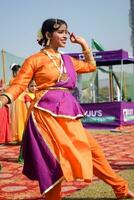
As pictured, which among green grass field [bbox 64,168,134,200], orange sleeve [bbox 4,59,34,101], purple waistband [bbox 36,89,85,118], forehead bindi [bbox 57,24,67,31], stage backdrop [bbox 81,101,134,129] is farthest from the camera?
stage backdrop [bbox 81,101,134,129]

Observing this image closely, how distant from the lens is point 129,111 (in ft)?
45.8

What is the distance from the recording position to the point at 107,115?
1320 cm

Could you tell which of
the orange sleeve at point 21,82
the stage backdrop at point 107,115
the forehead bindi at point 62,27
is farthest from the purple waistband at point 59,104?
the stage backdrop at point 107,115

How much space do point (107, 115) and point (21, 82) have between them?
9.93 meters

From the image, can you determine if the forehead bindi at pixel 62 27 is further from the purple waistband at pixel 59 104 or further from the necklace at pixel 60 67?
the purple waistband at pixel 59 104

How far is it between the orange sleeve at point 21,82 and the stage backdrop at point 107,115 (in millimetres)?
9662

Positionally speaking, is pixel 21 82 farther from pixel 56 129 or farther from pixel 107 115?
pixel 107 115

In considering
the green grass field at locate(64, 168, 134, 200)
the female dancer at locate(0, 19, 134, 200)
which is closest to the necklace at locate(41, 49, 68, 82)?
the female dancer at locate(0, 19, 134, 200)

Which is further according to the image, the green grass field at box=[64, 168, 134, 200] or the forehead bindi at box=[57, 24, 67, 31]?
the green grass field at box=[64, 168, 134, 200]

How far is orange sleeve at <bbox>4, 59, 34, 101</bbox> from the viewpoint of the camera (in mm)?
3314

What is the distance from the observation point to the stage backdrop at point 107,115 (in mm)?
13055

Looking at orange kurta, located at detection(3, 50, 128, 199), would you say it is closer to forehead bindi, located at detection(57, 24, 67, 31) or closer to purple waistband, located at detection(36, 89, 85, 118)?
purple waistband, located at detection(36, 89, 85, 118)

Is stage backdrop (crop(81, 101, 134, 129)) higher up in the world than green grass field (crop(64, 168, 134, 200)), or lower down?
higher up

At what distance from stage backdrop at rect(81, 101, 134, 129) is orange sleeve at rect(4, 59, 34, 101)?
966 cm
